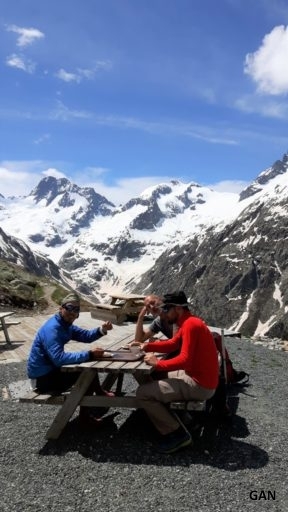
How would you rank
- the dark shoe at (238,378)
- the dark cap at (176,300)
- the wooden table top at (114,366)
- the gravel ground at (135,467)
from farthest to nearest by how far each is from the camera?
1. the dark shoe at (238,378)
2. the dark cap at (176,300)
3. the wooden table top at (114,366)
4. the gravel ground at (135,467)

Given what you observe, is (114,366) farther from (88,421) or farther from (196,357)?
(88,421)

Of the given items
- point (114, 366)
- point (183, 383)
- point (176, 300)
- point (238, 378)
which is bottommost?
point (238, 378)

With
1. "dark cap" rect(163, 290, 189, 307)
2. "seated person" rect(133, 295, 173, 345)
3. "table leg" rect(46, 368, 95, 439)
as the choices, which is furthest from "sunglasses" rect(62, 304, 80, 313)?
"seated person" rect(133, 295, 173, 345)

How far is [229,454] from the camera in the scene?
27.0 feet

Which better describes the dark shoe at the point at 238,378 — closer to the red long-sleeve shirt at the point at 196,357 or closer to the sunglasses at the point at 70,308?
the red long-sleeve shirt at the point at 196,357

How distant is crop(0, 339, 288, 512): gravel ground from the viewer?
6.86 m

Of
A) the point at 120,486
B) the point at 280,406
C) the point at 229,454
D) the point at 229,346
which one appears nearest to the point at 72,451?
the point at 120,486

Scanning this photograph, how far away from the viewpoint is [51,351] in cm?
859

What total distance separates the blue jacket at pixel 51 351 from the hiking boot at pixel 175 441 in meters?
1.93

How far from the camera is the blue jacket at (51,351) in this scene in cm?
853

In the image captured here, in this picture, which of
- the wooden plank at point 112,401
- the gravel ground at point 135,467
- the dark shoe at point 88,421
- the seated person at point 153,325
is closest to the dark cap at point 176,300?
the wooden plank at point 112,401

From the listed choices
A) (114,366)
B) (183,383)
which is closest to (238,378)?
(183,383)

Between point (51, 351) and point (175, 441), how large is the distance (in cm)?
261

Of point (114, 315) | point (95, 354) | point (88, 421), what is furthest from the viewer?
point (114, 315)
